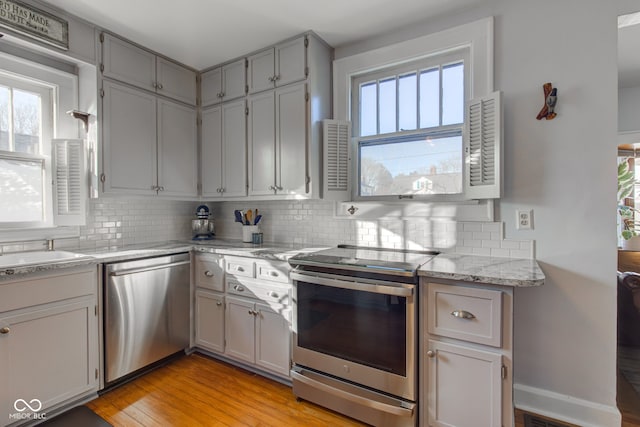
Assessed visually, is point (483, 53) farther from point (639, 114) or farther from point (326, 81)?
point (639, 114)

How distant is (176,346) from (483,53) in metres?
3.17

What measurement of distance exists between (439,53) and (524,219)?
129 cm

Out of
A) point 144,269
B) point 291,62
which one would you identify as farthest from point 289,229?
point 291,62

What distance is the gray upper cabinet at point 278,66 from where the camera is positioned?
2.48 m

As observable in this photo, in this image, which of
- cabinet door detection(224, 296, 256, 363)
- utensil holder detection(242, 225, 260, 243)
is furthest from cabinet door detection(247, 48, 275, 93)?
cabinet door detection(224, 296, 256, 363)

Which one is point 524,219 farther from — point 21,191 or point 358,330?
point 21,191

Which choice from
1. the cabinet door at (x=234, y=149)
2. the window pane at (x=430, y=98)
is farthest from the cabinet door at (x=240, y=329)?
the window pane at (x=430, y=98)

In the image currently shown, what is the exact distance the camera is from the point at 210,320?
103 inches

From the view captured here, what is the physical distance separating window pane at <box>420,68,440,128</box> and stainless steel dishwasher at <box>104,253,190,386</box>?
2.24m

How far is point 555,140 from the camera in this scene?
189 centimetres

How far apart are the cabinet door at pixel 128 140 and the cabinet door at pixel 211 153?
46cm

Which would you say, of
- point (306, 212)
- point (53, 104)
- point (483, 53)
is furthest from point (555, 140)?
point (53, 104)

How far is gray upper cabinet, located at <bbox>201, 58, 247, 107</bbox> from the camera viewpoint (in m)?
2.82

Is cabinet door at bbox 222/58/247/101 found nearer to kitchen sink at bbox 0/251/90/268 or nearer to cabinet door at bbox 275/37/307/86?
cabinet door at bbox 275/37/307/86
